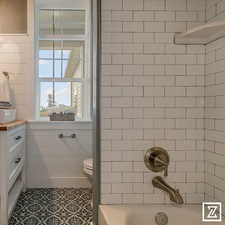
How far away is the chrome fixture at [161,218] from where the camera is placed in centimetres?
152

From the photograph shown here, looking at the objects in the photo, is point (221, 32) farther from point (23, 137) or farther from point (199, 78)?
point (23, 137)

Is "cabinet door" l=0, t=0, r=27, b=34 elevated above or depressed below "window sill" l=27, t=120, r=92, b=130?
Answer: above

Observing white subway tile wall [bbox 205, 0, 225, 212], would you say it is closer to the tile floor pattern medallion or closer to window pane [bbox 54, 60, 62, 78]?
the tile floor pattern medallion

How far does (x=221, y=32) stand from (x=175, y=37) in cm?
25

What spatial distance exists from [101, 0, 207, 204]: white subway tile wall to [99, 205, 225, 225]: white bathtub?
0.06 metres

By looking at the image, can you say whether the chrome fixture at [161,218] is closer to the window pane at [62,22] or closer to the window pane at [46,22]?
the window pane at [62,22]

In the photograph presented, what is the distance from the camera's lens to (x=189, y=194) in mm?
1647

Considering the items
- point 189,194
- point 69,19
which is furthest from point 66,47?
point 189,194

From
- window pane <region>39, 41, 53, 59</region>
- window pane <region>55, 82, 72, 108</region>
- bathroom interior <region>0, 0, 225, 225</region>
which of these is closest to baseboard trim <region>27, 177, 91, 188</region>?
window pane <region>55, 82, 72, 108</region>

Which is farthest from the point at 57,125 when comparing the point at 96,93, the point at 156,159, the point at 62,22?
the point at 156,159

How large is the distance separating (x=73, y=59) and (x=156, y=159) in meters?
→ 2.62

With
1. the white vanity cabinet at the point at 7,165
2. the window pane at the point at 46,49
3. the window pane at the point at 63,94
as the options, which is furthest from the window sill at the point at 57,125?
the window pane at the point at 46,49

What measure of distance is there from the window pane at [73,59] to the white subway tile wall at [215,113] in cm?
248

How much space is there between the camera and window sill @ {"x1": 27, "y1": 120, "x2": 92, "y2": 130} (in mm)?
3506
